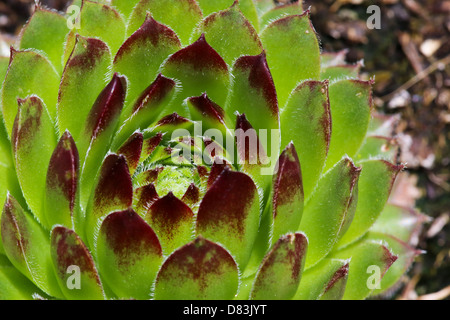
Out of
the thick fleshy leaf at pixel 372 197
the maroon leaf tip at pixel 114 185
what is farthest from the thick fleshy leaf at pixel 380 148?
the maroon leaf tip at pixel 114 185

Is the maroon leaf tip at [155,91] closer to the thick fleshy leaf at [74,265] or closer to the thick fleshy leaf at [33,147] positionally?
the thick fleshy leaf at [33,147]

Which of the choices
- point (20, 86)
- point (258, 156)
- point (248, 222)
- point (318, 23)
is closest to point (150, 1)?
point (20, 86)

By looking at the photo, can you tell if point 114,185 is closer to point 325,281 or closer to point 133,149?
point 133,149

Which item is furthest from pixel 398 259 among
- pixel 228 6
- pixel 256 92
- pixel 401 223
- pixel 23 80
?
pixel 23 80

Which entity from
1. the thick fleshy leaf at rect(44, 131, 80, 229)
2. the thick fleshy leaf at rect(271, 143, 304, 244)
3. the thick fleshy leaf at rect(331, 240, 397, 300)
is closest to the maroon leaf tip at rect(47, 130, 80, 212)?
the thick fleshy leaf at rect(44, 131, 80, 229)
